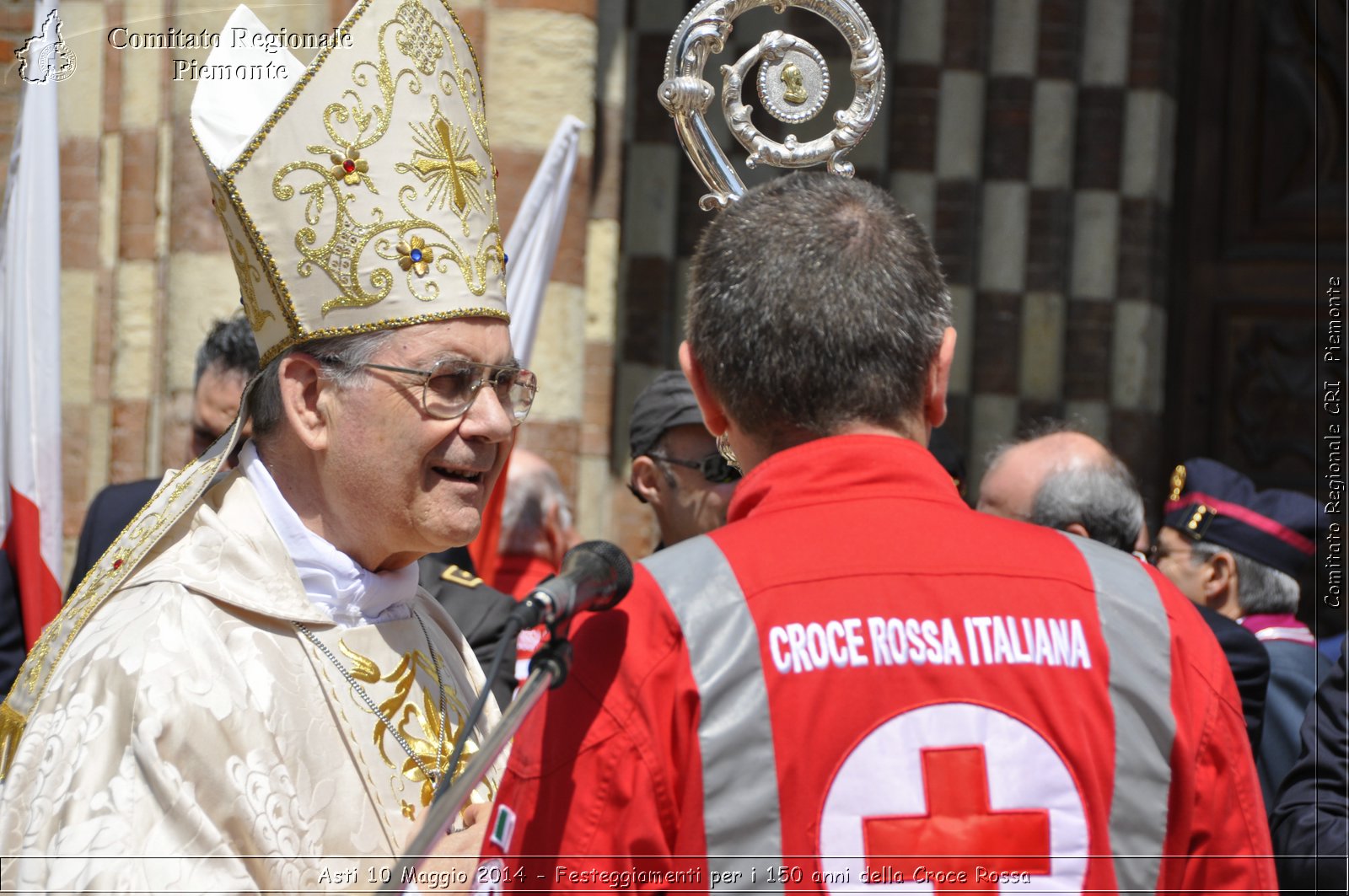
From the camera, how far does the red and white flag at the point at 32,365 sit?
3436 mm

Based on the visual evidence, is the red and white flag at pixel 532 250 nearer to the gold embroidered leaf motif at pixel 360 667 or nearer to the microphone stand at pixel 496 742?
the gold embroidered leaf motif at pixel 360 667

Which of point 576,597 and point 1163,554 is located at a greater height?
point 576,597

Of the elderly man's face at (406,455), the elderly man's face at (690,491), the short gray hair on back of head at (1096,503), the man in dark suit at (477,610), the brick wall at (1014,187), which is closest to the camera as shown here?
the elderly man's face at (406,455)

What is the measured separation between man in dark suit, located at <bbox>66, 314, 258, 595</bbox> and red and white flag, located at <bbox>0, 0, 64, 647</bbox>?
26 centimetres

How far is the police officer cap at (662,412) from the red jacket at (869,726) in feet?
7.24

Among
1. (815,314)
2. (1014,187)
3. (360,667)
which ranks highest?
(1014,187)

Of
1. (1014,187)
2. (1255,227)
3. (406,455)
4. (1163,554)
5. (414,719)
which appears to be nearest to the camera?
(406,455)

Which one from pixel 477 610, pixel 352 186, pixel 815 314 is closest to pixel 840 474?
pixel 815 314

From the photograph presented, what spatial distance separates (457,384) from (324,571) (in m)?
0.33

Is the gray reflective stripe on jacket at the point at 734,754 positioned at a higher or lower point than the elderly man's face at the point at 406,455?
lower

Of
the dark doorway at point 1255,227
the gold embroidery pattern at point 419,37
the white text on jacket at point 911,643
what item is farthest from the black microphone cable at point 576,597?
the dark doorway at point 1255,227

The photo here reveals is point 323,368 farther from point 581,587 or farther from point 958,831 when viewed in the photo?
point 958,831

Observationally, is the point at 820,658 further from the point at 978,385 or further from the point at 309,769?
the point at 978,385

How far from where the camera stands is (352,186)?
7.44ft
